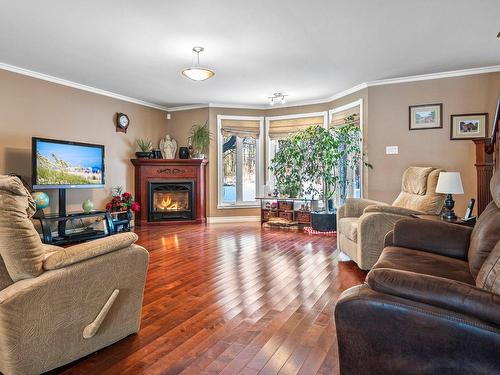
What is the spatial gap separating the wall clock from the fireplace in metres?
1.18

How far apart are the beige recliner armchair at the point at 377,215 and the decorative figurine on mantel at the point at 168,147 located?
13.5 ft

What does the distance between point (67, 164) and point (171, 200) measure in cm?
229

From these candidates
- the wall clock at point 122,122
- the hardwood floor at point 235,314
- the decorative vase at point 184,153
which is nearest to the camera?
the hardwood floor at point 235,314

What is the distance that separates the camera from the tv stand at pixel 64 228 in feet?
14.2

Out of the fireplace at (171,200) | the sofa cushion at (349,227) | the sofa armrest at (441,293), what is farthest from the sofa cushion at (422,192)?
the fireplace at (171,200)

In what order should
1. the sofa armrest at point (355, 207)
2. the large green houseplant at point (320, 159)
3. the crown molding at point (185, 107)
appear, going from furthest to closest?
the crown molding at point (185, 107) < the large green houseplant at point (320, 159) < the sofa armrest at point (355, 207)

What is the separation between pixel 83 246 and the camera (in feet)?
5.47

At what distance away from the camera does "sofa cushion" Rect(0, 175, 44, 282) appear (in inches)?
55.5

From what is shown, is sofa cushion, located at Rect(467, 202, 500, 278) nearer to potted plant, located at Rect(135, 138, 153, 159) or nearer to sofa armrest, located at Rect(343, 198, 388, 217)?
sofa armrest, located at Rect(343, 198, 388, 217)

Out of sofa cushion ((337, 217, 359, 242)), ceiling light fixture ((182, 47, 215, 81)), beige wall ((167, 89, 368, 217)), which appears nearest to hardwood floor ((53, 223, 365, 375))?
sofa cushion ((337, 217, 359, 242))

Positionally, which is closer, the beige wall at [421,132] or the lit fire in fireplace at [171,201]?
the beige wall at [421,132]

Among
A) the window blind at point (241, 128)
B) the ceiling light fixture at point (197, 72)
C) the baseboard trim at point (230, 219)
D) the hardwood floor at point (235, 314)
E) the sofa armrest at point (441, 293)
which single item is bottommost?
the hardwood floor at point (235, 314)

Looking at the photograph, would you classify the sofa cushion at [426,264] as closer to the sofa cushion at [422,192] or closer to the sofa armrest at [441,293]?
the sofa armrest at [441,293]

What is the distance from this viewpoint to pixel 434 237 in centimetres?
226
